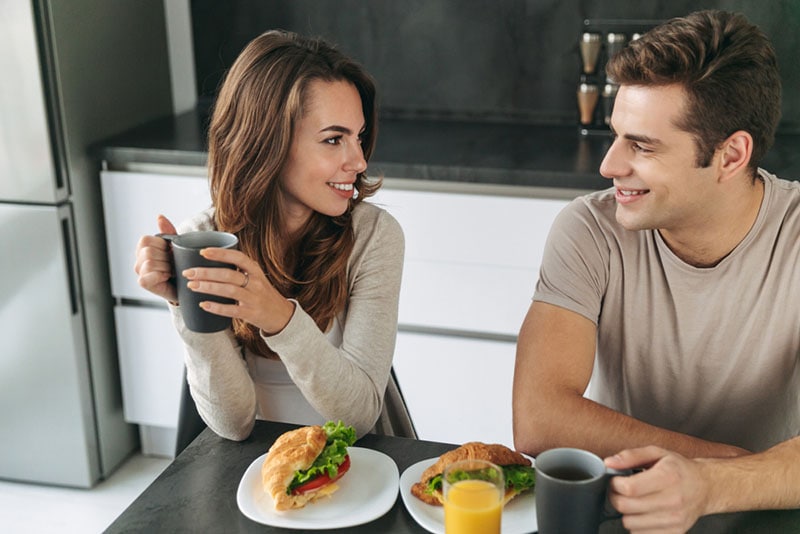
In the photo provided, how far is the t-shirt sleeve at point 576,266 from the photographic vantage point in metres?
1.58

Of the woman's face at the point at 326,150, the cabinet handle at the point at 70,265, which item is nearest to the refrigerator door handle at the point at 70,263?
the cabinet handle at the point at 70,265

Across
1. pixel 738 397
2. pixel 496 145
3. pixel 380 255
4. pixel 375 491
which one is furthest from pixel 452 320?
pixel 375 491

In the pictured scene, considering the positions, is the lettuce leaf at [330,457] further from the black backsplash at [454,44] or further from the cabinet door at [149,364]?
the black backsplash at [454,44]

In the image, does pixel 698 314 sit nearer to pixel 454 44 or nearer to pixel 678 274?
pixel 678 274

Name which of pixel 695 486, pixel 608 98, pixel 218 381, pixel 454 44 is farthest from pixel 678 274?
pixel 454 44

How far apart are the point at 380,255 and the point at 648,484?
741mm

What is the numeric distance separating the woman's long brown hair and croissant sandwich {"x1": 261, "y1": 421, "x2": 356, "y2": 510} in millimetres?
398

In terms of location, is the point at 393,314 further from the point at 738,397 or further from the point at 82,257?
the point at 82,257

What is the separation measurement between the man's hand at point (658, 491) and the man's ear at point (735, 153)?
56cm

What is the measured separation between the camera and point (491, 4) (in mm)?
2869

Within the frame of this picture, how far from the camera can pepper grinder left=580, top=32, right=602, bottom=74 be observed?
8.79 feet

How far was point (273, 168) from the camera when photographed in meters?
1.68

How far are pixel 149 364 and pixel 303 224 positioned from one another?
124 cm

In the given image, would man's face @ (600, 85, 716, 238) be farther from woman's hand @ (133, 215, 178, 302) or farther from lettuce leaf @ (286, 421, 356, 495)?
woman's hand @ (133, 215, 178, 302)
